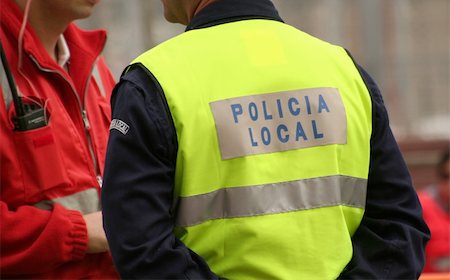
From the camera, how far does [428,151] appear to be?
10.0m

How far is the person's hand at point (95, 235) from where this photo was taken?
288 cm

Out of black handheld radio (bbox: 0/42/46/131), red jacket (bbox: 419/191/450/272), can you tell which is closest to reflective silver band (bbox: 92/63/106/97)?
black handheld radio (bbox: 0/42/46/131)

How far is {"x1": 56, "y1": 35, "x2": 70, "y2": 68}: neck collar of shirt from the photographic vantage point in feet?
10.5

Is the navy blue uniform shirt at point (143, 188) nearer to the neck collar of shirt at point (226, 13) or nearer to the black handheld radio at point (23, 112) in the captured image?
the neck collar of shirt at point (226, 13)

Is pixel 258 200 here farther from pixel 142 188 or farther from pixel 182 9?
pixel 182 9

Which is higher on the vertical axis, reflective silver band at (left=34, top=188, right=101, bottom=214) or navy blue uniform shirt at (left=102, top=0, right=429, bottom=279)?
navy blue uniform shirt at (left=102, top=0, right=429, bottom=279)

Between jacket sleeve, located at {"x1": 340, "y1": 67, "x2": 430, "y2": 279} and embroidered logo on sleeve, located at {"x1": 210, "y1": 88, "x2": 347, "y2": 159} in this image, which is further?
jacket sleeve, located at {"x1": 340, "y1": 67, "x2": 430, "y2": 279}

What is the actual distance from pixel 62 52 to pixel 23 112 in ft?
1.38

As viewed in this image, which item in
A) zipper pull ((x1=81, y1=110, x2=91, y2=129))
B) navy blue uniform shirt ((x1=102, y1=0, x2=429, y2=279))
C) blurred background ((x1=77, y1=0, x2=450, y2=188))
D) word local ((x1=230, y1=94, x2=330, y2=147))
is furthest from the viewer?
blurred background ((x1=77, y1=0, x2=450, y2=188))

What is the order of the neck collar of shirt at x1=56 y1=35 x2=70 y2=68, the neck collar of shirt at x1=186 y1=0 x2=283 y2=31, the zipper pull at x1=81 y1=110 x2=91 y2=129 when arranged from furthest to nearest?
the neck collar of shirt at x1=56 y1=35 x2=70 y2=68 → the zipper pull at x1=81 y1=110 x2=91 y2=129 → the neck collar of shirt at x1=186 y1=0 x2=283 y2=31

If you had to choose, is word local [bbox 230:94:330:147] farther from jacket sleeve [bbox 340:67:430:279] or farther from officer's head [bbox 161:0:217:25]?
officer's head [bbox 161:0:217:25]

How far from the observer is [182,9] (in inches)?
100

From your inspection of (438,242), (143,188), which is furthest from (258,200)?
(438,242)

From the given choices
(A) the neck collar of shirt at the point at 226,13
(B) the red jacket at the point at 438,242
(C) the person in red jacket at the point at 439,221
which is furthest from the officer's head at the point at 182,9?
(B) the red jacket at the point at 438,242
